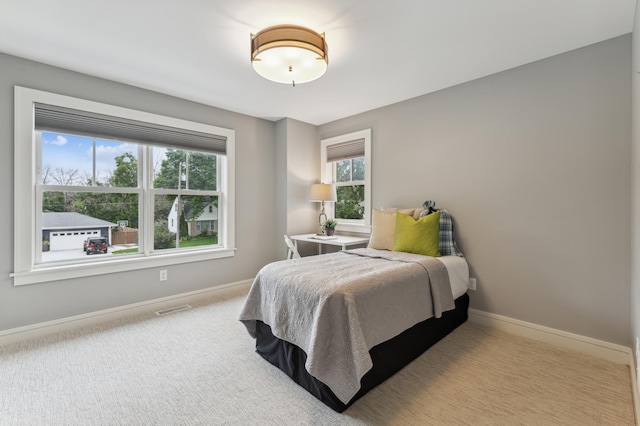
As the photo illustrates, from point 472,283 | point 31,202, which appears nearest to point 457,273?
point 472,283

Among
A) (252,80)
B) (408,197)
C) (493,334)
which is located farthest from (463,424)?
(252,80)

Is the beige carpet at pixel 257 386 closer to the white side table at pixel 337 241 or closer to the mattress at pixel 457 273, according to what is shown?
the mattress at pixel 457 273

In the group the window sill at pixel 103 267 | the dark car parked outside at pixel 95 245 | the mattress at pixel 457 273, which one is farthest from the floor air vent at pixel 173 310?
the mattress at pixel 457 273

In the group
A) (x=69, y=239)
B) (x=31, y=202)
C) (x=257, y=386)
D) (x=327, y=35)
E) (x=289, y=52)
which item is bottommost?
(x=257, y=386)

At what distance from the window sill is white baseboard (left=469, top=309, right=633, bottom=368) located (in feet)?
10.3

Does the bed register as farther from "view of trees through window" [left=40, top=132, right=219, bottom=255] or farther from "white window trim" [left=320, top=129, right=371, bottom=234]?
"view of trees through window" [left=40, top=132, right=219, bottom=255]

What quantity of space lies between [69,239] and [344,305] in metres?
2.84

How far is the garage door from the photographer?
275 centimetres

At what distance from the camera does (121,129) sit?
301 cm

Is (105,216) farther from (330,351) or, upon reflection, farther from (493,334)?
(493,334)

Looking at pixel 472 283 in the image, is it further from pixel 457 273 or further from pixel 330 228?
pixel 330 228

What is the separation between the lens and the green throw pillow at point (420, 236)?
2779 mm

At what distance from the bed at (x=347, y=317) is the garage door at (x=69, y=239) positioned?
1.97 metres

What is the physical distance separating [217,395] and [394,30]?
2.73 metres
